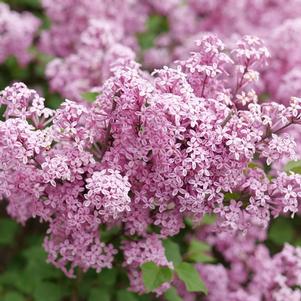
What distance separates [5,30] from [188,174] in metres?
2.11

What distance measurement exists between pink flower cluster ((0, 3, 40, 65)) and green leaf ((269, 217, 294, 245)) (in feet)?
6.13

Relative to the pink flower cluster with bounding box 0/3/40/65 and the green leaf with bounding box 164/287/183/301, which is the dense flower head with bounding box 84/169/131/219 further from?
the pink flower cluster with bounding box 0/3/40/65

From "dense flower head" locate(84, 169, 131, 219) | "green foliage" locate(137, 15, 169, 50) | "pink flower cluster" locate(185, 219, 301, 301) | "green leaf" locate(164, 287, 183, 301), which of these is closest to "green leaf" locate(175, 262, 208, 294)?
"green leaf" locate(164, 287, 183, 301)

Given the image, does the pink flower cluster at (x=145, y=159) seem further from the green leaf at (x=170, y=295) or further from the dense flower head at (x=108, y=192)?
the green leaf at (x=170, y=295)

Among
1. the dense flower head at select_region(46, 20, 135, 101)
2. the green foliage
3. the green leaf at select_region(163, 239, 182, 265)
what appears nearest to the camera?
the green leaf at select_region(163, 239, 182, 265)

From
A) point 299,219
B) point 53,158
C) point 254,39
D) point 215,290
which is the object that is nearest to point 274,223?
point 299,219

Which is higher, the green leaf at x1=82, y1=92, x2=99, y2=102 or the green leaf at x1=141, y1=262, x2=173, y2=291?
the green leaf at x1=82, y1=92, x2=99, y2=102

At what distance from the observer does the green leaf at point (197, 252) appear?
3043 mm

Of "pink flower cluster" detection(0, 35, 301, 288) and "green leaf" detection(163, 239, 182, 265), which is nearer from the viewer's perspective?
"pink flower cluster" detection(0, 35, 301, 288)

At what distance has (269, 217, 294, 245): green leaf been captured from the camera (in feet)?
12.1

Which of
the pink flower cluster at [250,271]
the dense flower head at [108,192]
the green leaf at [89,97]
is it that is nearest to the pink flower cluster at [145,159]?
the dense flower head at [108,192]

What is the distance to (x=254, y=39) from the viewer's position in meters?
2.67

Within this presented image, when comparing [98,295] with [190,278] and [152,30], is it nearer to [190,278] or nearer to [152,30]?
[190,278]

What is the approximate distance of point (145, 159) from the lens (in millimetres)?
2338
